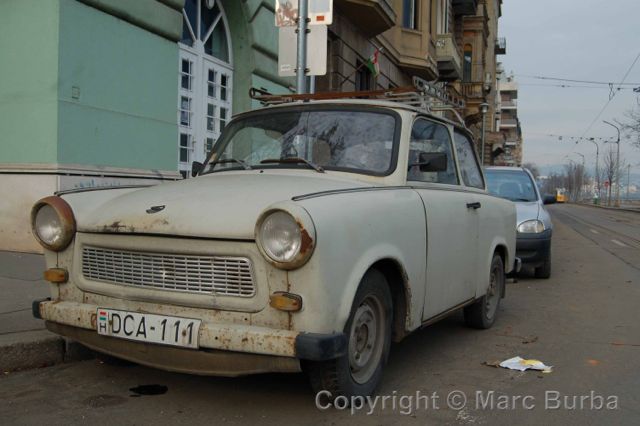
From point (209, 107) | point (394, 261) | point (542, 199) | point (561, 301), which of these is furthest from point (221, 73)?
point (394, 261)

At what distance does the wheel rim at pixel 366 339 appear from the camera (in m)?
3.31

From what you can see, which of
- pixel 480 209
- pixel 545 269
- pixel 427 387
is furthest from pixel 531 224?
pixel 427 387

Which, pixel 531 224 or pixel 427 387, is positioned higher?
pixel 531 224

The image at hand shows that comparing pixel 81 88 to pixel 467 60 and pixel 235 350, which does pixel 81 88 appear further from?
pixel 467 60

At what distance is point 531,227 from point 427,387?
5.40 meters

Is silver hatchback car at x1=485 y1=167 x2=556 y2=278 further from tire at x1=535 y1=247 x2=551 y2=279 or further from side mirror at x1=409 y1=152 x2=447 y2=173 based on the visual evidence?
side mirror at x1=409 y1=152 x2=447 y2=173

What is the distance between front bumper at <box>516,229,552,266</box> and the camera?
8.47 meters

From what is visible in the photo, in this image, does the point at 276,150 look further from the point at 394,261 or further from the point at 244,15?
the point at 244,15

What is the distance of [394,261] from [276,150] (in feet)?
4.26

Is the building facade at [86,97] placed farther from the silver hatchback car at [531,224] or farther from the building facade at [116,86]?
the silver hatchback car at [531,224]

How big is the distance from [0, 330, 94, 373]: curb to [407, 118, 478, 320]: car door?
2.43 metres

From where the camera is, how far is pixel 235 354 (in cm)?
294

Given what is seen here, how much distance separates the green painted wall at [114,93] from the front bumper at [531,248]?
5278 mm

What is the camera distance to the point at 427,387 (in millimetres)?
3838
